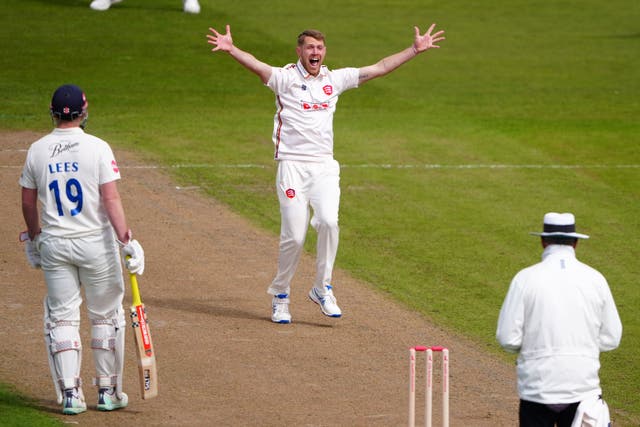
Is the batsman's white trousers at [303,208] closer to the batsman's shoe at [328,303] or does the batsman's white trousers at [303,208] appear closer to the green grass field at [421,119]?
the batsman's shoe at [328,303]

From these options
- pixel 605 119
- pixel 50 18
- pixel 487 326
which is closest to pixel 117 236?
pixel 487 326

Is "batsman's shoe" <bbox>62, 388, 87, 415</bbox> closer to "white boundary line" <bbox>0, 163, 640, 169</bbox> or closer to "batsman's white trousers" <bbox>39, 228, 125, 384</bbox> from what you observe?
"batsman's white trousers" <bbox>39, 228, 125, 384</bbox>

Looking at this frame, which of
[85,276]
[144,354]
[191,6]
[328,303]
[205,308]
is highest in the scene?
[191,6]

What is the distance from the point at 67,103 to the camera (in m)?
9.72

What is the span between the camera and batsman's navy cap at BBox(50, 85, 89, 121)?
9.72 m

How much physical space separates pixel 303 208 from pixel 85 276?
3.09 meters

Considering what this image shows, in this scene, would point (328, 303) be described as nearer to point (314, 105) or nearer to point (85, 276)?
point (314, 105)

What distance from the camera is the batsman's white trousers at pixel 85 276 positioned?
972cm

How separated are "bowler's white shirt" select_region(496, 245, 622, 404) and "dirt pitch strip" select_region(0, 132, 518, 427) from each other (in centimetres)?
226

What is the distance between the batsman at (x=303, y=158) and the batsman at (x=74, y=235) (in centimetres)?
278

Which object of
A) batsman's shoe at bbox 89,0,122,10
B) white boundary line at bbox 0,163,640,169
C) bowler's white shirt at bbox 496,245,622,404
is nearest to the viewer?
bowler's white shirt at bbox 496,245,622,404

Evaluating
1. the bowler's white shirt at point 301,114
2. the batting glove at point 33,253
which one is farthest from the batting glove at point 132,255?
the bowler's white shirt at point 301,114

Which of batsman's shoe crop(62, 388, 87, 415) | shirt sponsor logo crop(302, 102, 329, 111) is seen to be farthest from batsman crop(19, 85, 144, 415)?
shirt sponsor logo crop(302, 102, 329, 111)

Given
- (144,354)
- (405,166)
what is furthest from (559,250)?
(405,166)
